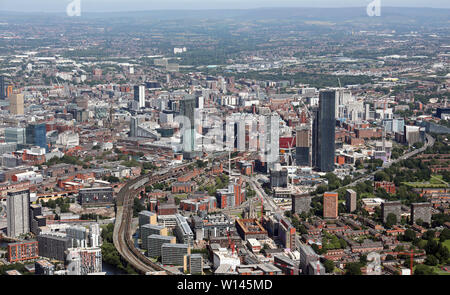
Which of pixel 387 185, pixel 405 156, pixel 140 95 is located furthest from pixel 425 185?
pixel 140 95

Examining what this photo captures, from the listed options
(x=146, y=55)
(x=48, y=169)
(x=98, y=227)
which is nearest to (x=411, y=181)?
(x=98, y=227)

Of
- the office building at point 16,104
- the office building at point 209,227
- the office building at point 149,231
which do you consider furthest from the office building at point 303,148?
the office building at point 16,104

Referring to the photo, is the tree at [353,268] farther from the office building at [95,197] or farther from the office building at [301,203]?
the office building at [95,197]

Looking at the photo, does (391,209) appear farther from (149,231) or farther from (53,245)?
(53,245)

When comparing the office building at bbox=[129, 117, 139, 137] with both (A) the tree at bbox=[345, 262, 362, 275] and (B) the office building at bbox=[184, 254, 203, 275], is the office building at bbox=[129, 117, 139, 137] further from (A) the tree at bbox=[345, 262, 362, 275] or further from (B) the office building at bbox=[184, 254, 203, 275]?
(A) the tree at bbox=[345, 262, 362, 275]

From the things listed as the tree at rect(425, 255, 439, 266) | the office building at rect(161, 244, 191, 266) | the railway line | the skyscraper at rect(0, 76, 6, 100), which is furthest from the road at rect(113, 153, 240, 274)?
the skyscraper at rect(0, 76, 6, 100)
